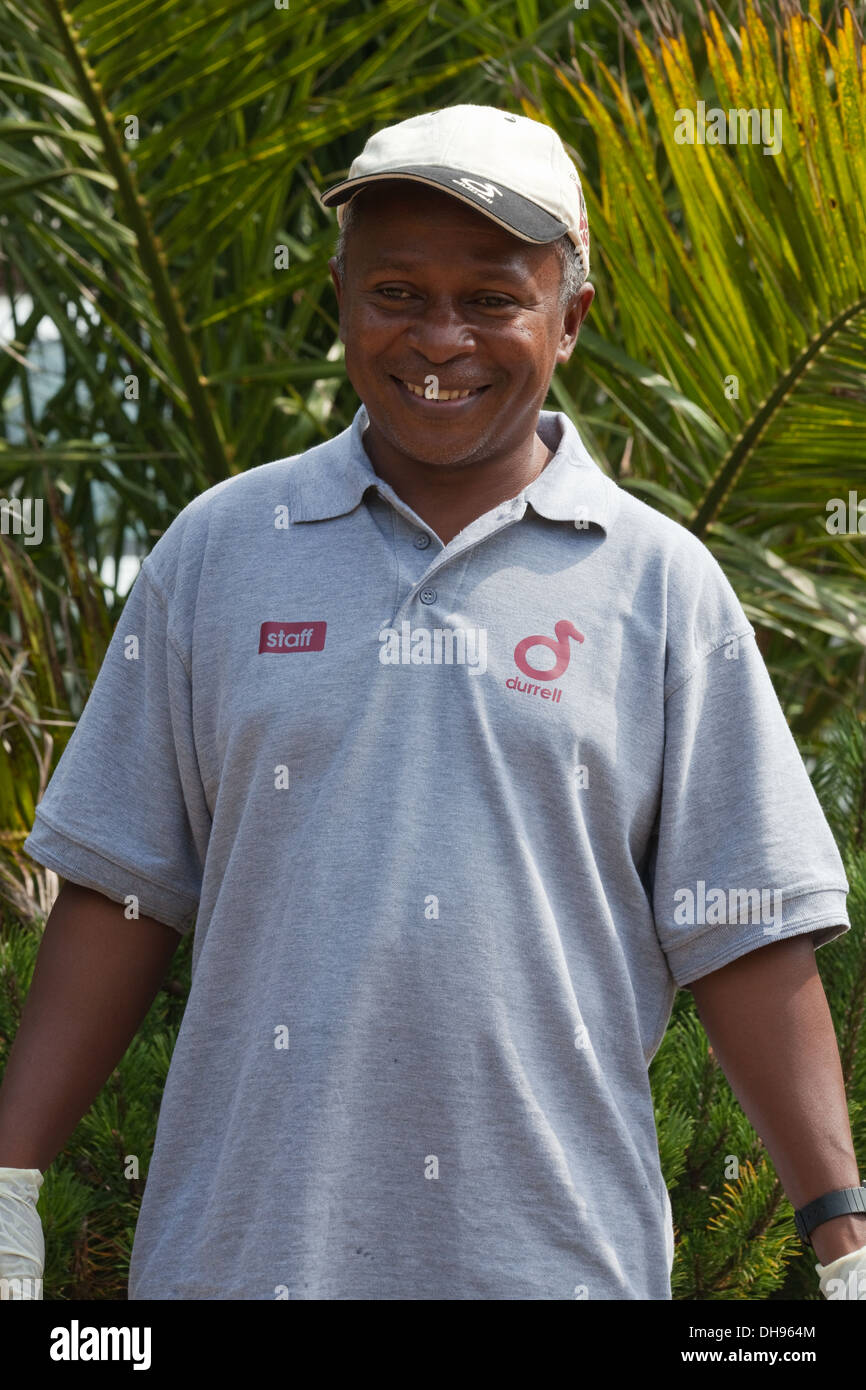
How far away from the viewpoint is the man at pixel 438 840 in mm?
1380

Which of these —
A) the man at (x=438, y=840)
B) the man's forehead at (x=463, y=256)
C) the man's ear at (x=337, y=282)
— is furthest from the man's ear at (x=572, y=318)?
the man's ear at (x=337, y=282)

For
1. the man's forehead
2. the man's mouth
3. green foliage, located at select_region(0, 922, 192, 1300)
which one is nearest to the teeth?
the man's mouth

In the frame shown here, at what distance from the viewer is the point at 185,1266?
1436 mm

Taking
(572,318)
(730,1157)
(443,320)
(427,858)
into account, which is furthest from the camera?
(730,1157)

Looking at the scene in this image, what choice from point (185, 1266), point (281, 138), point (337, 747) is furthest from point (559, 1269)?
point (281, 138)

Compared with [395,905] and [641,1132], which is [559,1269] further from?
[395,905]

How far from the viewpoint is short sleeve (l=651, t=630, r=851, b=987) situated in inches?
58.2

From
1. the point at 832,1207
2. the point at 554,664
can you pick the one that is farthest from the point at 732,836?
the point at 832,1207

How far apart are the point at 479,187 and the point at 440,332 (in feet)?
0.42

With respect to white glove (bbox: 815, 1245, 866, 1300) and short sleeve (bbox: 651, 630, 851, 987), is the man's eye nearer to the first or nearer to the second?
short sleeve (bbox: 651, 630, 851, 987)

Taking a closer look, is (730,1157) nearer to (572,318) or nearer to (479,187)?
(572,318)

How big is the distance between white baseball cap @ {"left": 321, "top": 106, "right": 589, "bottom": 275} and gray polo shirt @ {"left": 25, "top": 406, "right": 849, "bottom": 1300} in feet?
0.80

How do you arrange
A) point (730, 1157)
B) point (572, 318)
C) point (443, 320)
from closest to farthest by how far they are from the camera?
1. point (443, 320)
2. point (572, 318)
3. point (730, 1157)

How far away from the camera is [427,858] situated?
141 cm
